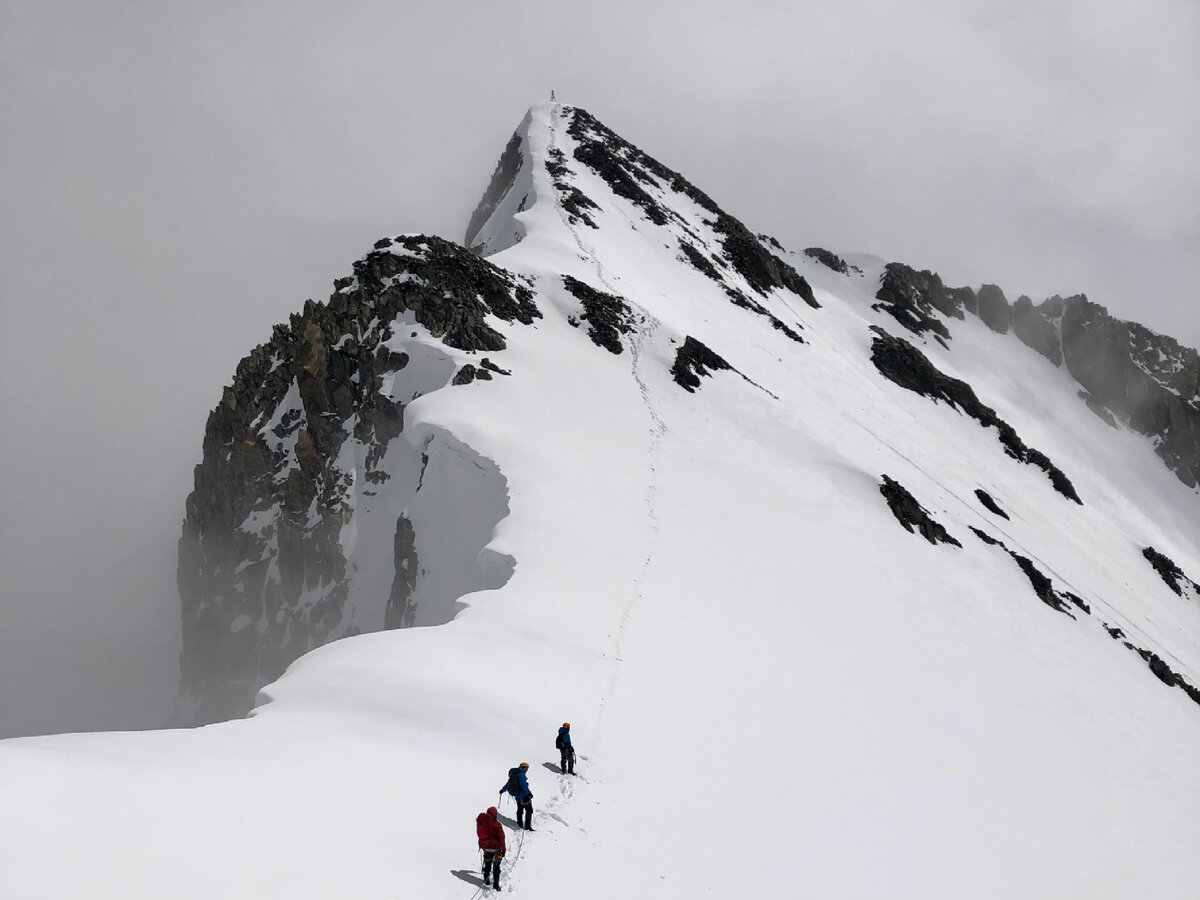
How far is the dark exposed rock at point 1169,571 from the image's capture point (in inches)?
2120

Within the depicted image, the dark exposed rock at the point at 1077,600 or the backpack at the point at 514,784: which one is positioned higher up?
the dark exposed rock at the point at 1077,600

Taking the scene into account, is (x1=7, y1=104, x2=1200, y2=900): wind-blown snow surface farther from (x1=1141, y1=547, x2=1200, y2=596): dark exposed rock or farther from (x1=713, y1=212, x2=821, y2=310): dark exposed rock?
(x1=713, y1=212, x2=821, y2=310): dark exposed rock

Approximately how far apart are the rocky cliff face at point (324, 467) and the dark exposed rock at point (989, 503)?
31214 mm

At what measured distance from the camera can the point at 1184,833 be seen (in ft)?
76.1

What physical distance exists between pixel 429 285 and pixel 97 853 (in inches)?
1362

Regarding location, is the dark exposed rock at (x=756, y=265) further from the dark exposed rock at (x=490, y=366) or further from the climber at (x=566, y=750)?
the climber at (x=566, y=750)

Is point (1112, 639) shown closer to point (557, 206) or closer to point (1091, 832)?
point (1091, 832)

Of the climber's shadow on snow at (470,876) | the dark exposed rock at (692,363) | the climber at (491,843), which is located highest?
the dark exposed rock at (692,363)

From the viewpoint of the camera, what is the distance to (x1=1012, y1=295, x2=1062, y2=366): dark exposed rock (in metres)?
99.6

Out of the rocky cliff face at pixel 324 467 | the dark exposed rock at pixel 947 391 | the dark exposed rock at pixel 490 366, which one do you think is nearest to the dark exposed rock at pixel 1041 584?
the dark exposed rock at pixel 490 366

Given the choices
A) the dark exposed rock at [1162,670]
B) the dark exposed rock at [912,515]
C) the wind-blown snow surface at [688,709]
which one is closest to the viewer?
the wind-blown snow surface at [688,709]

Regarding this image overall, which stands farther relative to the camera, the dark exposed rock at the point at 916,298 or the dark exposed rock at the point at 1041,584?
the dark exposed rock at the point at 916,298

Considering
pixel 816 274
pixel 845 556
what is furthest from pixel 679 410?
pixel 816 274

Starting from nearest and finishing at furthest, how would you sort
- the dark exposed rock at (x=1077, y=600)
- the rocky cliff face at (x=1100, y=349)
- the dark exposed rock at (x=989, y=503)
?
the dark exposed rock at (x=1077, y=600) → the dark exposed rock at (x=989, y=503) → the rocky cliff face at (x=1100, y=349)
